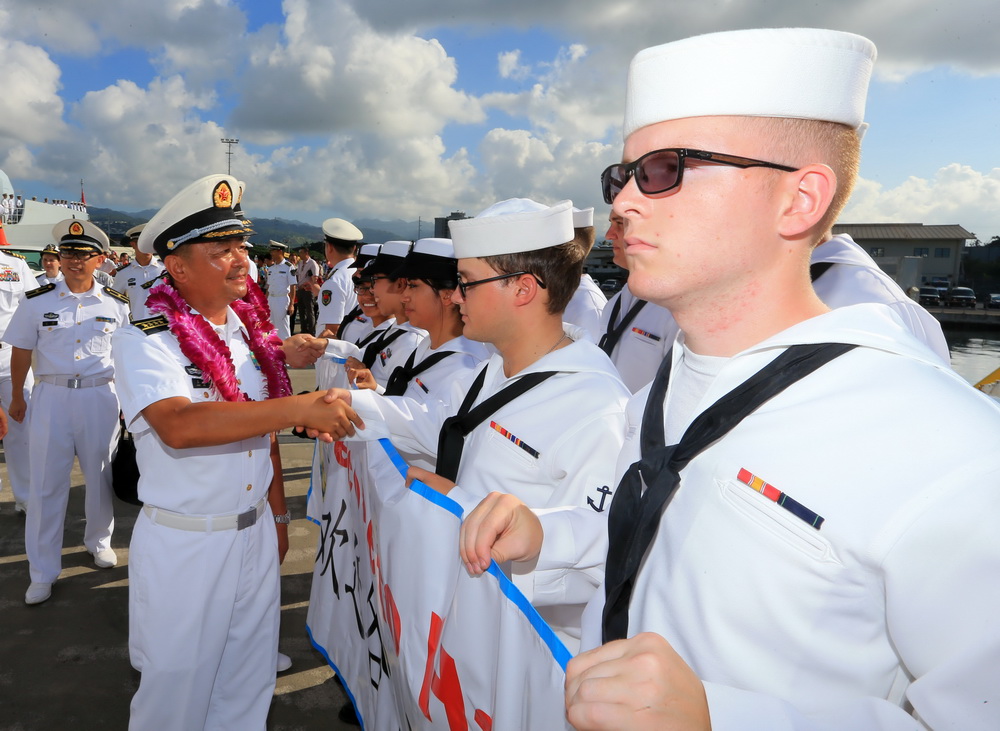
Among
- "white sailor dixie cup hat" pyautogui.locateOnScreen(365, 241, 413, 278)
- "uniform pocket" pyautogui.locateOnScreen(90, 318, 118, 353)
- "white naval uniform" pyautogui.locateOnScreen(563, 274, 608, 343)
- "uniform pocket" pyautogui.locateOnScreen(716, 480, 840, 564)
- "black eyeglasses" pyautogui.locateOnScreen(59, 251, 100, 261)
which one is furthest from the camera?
"white naval uniform" pyautogui.locateOnScreen(563, 274, 608, 343)

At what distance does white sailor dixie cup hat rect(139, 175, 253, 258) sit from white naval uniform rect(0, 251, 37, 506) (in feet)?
12.1

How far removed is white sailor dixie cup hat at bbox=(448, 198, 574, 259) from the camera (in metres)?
2.45

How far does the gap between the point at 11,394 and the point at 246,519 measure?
4.33 metres

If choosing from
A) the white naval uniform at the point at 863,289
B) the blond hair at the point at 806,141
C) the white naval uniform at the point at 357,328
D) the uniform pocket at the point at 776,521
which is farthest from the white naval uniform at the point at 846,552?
the white naval uniform at the point at 357,328

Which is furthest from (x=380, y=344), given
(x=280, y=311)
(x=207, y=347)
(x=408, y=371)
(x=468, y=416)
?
(x=280, y=311)

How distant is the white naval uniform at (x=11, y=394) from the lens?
5781 millimetres

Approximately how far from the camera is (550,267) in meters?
2.47

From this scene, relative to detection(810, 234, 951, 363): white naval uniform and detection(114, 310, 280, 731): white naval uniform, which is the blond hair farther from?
detection(114, 310, 280, 731): white naval uniform

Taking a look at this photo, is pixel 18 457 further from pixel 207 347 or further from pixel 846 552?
pixel 846 552

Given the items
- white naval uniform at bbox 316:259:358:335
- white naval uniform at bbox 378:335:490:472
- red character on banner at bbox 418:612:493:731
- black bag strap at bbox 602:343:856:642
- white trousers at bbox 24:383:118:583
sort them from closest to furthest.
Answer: black bag strap at bbox 602:343:856:642
red character on banner at bbox 418:612:493:731
white naval uniform at bbox 378:335:490:472
white trousers at bbox 24:383:118:583
white naval uniform at bbox 316:259:358:335

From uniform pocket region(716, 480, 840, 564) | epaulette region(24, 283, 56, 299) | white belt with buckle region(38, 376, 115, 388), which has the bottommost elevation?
white belt with buckle region(38, 376, 115, 388)

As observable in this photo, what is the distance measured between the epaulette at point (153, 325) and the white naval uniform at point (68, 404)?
3.01 metres

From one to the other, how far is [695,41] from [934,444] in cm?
88

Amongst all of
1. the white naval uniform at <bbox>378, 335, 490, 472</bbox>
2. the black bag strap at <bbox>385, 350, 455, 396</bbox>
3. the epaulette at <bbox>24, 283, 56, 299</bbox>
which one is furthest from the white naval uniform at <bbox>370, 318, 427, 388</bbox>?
the epaulette at <bbox>24, 283, 56, 299</bbox>
